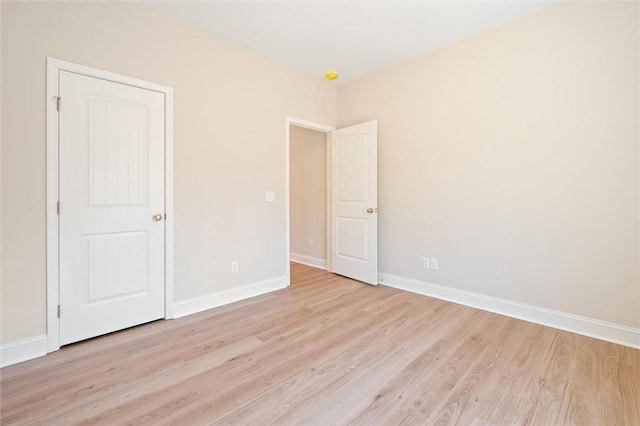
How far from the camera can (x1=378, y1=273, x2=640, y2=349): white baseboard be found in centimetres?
217

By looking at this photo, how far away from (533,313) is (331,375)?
2002mm

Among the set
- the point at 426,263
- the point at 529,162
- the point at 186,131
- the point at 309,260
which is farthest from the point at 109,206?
the point at 529,162

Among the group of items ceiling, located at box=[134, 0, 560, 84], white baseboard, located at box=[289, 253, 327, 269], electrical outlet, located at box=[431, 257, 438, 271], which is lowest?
white baseboard, located at box=[289, 253, 327, 269]

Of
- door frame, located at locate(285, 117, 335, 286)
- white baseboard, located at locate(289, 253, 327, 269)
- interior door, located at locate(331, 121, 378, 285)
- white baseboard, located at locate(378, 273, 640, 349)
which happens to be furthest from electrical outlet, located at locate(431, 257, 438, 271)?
white baseboard, located at locate(289, 253, 327, 269)

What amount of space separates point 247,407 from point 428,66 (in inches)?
140

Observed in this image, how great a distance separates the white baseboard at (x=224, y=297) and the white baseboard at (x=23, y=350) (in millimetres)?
879

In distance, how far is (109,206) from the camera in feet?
7.51

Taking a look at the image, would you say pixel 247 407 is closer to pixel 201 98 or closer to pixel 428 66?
pixel 201 98

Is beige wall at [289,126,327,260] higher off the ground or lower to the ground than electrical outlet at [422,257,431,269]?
higher

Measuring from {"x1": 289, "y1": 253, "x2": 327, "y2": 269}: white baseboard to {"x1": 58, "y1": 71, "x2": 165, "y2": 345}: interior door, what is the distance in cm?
243

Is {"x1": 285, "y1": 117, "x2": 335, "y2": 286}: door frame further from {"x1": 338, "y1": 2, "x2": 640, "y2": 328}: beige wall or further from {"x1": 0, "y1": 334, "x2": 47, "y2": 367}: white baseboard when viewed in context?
{"x1": 0, "y1": 334, "x2": 47, "y2": 367}: white baseboard

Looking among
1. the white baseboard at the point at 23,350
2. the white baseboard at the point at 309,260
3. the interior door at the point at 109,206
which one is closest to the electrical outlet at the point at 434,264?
the white baseboard at the point at 309,260

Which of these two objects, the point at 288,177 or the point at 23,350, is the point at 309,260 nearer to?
the point at 288,177

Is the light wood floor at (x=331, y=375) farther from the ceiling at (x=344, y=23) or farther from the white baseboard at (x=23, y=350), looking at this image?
the ceiling at (x=344, y=23)
